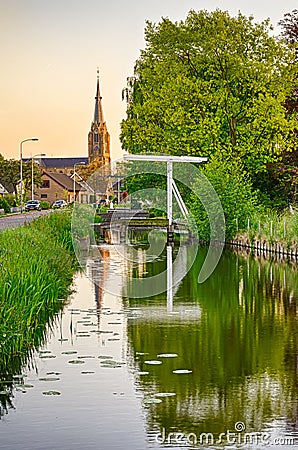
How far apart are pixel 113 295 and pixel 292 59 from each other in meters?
29.0

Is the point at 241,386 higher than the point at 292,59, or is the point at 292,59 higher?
the point at 292,59

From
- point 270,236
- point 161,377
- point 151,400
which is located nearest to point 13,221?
point 270,236

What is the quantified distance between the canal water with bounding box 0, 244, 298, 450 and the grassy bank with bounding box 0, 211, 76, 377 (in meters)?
0.34

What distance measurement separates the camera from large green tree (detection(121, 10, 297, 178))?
4656cm

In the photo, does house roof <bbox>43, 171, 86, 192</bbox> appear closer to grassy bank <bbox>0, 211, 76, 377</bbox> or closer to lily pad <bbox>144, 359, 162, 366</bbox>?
grassy bank <bbox>0, 211, 76, 377</bbox>

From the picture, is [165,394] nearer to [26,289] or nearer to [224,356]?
[224,356]

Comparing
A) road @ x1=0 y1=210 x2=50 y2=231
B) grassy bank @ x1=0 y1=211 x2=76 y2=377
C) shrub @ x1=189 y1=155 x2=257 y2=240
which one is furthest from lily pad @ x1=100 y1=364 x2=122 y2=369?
shrub @ x1=189 y1=155 x2=257 y2=240

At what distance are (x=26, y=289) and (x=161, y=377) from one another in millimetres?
4283

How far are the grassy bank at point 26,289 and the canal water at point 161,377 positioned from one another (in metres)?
0.34

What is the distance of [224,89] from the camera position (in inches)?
1864

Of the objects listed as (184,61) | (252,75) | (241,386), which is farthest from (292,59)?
(241,386)

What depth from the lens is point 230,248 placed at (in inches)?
1583

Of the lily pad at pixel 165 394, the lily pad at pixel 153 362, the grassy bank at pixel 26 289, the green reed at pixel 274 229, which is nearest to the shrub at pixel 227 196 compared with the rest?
the green reed at pixel 274 229

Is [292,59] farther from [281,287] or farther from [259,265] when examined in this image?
[281,287]
